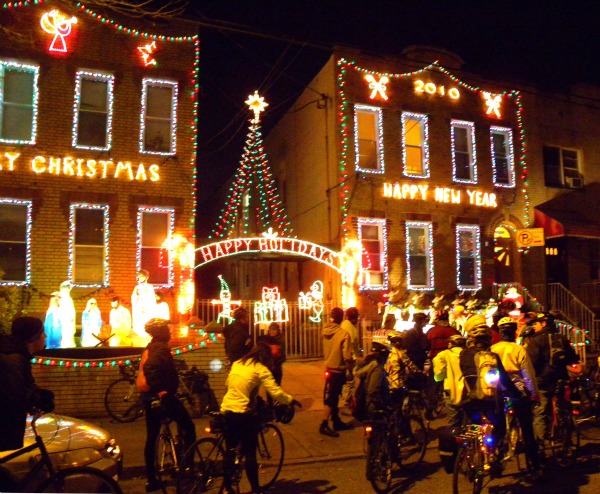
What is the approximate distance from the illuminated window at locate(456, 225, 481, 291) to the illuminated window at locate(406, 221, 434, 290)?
1019 millimetres

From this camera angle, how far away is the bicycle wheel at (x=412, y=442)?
23.2ft

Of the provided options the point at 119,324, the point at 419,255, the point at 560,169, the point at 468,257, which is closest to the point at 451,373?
the point at 119,324

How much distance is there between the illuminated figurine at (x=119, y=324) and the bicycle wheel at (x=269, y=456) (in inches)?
216

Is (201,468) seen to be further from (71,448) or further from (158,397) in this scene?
(71,448)

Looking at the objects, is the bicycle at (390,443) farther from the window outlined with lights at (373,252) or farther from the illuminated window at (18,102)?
the illuminated window at (18,102)

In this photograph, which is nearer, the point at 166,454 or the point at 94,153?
the point at 166,454

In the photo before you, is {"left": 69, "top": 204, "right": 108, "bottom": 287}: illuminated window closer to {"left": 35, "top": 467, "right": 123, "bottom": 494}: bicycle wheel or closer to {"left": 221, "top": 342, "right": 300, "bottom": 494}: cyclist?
{"left": 221, "top": 342, "right": 300, "bottom": 494}: cyclist

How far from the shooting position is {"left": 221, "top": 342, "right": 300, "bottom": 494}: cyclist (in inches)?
222

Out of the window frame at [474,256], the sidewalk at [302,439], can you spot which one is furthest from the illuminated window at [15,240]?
the window frame at [474,256]

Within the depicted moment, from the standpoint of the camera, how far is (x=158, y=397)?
633 centimetres

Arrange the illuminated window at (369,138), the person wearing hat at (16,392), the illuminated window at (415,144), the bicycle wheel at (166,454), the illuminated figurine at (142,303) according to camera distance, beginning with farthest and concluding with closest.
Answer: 1. the illuminated window at (415,144)
2. the illuminated window at (369,138)
3. the illuminated figurine at (142,303)
4. the bicycle wheel at (166,454)
5. the person wearing hat at (16,392)

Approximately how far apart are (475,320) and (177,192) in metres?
9.88

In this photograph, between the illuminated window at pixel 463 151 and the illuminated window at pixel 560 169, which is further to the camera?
the illuminated window at pixel 560 169

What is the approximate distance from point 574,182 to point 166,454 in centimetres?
1787
